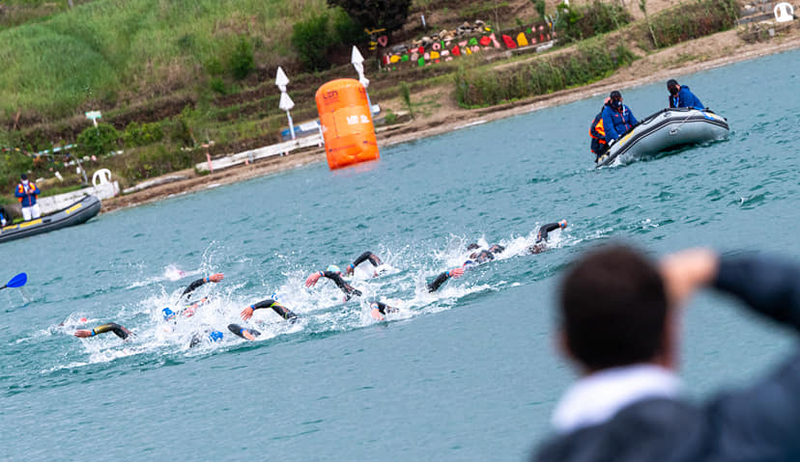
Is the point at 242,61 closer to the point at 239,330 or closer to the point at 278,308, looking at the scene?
the point at 278,308

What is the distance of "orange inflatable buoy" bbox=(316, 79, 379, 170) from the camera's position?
92.2ft

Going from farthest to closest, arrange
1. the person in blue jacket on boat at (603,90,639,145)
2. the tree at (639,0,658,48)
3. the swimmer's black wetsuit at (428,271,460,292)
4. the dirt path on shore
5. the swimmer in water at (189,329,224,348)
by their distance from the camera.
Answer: the tree at (639,0,658,48)
the dirt path on shore
the person in blue jacket on boat at (603,90,639,145)
the swimmer in water at (189,329,224,348)
the swimmer's black wetsuit at (428,271,460,292)

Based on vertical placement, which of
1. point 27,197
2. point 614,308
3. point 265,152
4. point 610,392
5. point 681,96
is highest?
point 27,197

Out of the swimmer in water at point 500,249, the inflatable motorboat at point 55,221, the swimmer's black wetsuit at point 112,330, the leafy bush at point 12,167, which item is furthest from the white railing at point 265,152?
the swimmer in water at point 500,249

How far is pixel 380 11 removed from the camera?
43750 mm

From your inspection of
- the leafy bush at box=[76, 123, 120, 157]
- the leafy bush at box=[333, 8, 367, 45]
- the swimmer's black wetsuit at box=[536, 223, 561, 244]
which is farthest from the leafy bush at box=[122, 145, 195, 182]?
the swimmer's black wetsuit at box=[536, 223, 561, 244]

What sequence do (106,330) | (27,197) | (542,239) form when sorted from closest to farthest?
(542,239)
(106,330)
(27,197)

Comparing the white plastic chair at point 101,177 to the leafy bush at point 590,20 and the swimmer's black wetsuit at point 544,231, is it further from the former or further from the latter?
the swimmer's black wetsuit at point 544,231

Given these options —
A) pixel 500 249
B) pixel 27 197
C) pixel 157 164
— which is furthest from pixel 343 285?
pixel 157 164

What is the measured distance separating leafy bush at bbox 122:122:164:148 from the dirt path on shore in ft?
16.9

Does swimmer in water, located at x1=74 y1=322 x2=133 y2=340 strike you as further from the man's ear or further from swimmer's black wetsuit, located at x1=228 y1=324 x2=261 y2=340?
the man's ear

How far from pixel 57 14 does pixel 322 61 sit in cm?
2446

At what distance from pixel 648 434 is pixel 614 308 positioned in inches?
9.1

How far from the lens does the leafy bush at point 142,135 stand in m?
40.7
